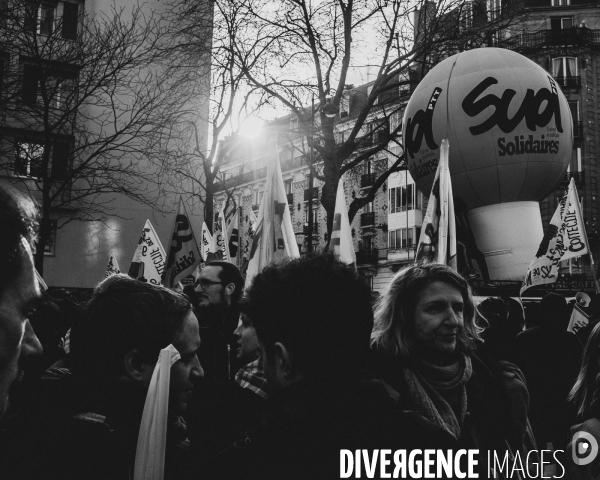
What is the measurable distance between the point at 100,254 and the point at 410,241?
2997 centimetres

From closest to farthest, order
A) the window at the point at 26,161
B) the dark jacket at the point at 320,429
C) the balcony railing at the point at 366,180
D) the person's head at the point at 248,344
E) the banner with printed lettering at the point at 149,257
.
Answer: the dark jacket at the point at 320,429, the person's head at the point at 248,344, the banner with printed lettering at the point at 149,257, the window at the point at 26,161, the balcony railing at the point at 366,180

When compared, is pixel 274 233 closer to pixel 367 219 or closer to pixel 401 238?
pixel 401 238

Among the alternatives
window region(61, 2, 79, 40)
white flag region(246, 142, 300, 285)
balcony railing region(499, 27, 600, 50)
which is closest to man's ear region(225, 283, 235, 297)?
white flag region(246, 142, 300, 285)

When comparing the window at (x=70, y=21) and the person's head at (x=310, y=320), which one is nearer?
the person's head at (x=310, y=320)

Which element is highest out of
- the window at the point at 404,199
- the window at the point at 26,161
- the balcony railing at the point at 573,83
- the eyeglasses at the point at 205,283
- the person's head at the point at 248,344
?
the balcony railing at the point at 573,83

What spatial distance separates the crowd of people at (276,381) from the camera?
1.62m

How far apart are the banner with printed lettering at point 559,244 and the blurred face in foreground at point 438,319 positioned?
556 centimetres

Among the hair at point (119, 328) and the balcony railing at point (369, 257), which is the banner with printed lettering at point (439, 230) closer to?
the hair at point (119, 328)

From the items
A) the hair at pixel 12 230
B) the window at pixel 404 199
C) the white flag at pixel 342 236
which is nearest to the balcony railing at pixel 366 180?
the window at pixel 404 199

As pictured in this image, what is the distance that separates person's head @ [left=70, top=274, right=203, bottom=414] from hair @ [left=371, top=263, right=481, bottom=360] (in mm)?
1115

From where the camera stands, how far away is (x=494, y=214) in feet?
41.9

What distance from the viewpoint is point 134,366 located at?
6.76 feet

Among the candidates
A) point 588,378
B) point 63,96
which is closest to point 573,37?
point 63,96

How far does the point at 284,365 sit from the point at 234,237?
11.6 metres
